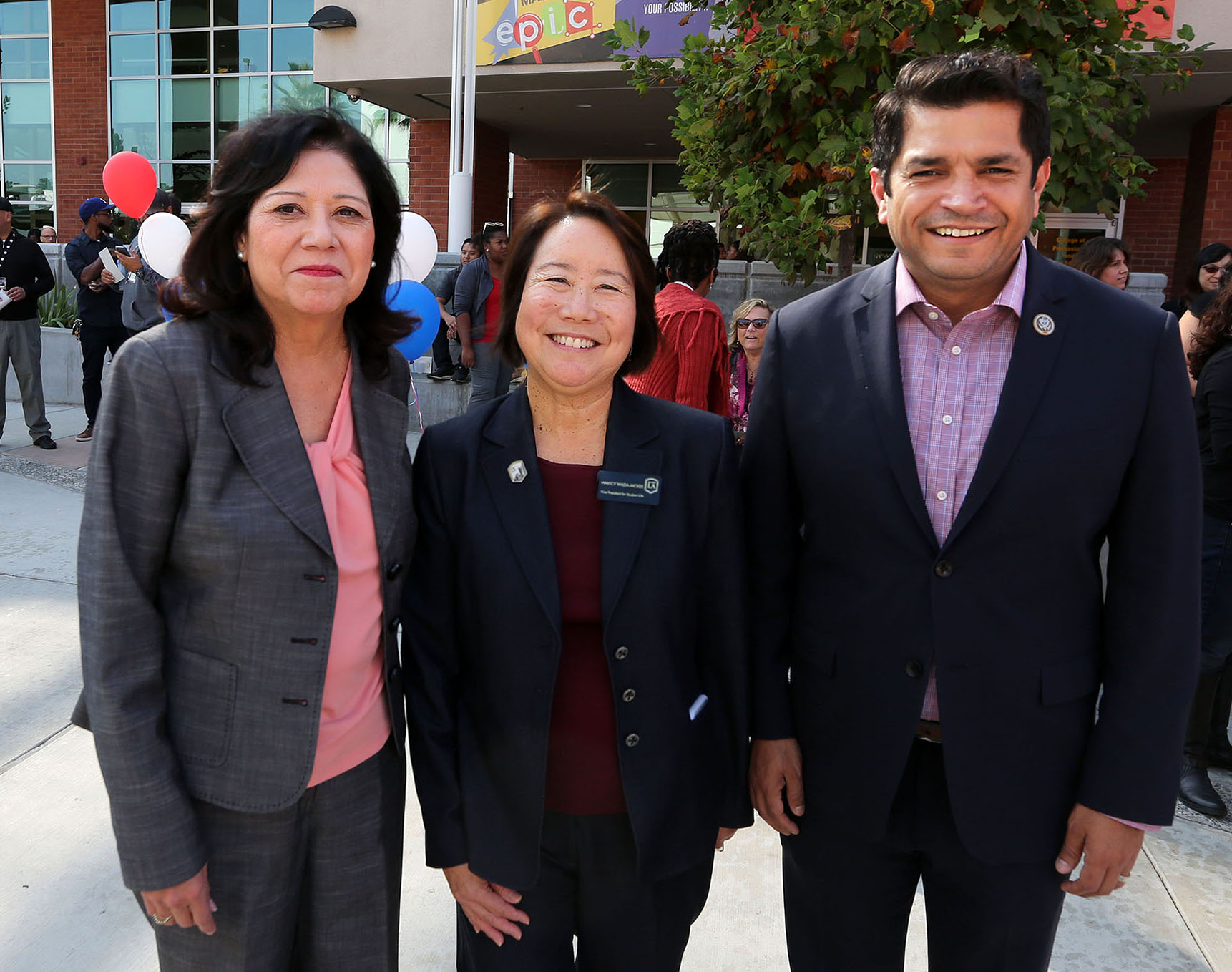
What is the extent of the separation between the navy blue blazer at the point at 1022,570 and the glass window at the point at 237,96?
1833 cm

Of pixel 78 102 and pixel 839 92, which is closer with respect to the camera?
pixel 839 92

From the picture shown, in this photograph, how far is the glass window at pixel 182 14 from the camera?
1752 cm

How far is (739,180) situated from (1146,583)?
3.74 metres

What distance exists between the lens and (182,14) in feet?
57.9

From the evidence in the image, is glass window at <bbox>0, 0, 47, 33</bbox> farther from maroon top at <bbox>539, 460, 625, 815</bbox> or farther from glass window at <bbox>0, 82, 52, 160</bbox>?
maroon top at <bbox>539, 460, 625, 815</bbox>

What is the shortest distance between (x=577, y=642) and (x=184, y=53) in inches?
775

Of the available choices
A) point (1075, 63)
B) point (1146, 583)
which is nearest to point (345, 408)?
Answer: point (1146, 583)

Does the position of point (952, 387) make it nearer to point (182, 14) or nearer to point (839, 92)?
point (839, 92)

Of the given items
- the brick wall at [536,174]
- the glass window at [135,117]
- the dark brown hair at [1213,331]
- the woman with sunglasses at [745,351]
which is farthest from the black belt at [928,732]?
the glass window at [135,117]

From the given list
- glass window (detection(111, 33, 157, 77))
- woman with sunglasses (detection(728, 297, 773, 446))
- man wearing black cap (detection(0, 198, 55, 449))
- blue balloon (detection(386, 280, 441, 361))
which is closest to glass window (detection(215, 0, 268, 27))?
glass window (detection(111, 33, 157, 77))

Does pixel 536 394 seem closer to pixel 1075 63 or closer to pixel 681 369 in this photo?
pixel 681 369

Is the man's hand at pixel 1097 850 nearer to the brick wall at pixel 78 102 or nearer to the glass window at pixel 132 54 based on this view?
the brick wall at pixel 78 102

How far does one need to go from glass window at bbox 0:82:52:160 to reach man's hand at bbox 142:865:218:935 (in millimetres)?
20803

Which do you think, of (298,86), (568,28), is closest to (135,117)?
(298,86)
